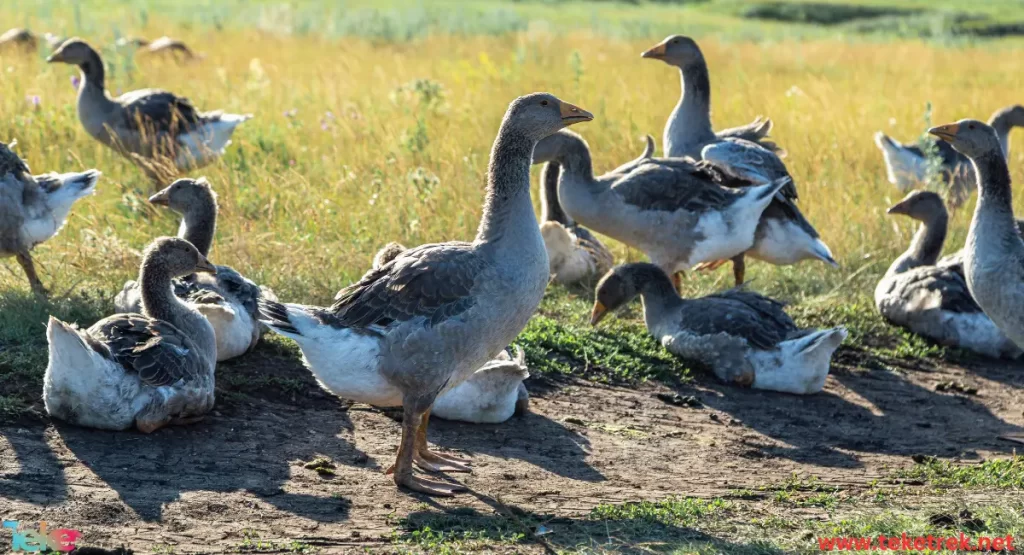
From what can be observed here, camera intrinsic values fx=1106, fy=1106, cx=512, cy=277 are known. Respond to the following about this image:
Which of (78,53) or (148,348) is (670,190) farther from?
(78,53)

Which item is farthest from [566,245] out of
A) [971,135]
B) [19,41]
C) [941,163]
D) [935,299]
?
[19,41]

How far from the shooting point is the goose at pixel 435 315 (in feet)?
19.2

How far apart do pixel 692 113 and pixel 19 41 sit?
13431mm

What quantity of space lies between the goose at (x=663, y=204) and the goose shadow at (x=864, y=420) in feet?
5.34

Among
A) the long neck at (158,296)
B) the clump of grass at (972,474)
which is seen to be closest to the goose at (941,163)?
the clump of grass at (972,474)

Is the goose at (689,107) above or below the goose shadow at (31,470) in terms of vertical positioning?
above

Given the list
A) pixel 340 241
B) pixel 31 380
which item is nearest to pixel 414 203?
pixel 340 241

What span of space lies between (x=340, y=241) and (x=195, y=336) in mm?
3412

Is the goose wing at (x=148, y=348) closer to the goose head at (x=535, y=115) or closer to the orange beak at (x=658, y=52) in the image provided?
the goose head at (x=535, y=115)

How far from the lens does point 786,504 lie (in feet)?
20.0

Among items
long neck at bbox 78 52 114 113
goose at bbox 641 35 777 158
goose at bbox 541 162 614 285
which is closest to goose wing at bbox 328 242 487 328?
goose at bbox 541 162 614 285

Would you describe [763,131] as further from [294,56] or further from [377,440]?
[294,56]

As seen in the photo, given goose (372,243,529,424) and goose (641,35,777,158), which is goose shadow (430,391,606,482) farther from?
goose (641,35,777,158)

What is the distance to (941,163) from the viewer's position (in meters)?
13.1
